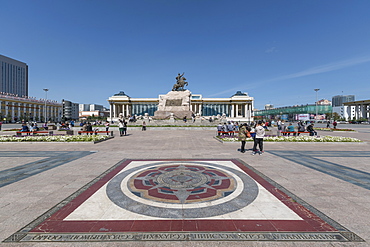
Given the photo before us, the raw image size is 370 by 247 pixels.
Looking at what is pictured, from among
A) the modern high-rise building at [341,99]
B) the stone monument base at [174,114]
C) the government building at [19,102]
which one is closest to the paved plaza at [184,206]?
the stone monument base at [174,114]

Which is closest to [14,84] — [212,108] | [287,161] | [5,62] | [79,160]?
[5,62]

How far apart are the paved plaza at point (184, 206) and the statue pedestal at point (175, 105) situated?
2724 centimetres

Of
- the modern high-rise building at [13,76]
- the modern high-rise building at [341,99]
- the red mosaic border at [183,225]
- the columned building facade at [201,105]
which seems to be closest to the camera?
the red mosaic border at [183,225]

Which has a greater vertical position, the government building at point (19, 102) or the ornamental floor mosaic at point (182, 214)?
the government building at point (19, 102)

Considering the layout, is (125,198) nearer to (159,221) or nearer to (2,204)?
(159,221)

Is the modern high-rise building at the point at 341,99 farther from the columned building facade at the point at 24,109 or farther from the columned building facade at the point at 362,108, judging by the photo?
the columned building facade at the point at 24,109

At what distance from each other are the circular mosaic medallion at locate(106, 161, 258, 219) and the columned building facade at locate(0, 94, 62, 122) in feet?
262

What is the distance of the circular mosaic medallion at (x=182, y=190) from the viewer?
379 centimetres

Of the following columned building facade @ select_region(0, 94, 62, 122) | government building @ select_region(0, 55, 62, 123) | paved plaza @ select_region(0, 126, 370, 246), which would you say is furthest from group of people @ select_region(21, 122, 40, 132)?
columned building facade @ select_region(0, 94, 62, 122)

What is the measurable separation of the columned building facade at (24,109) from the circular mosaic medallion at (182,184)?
80032 millimetres

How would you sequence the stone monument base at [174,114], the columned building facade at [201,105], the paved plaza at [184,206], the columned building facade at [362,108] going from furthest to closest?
Answer: the columned building facade at [201,105] → the columned building facade at [362,108] → the stone monument base at [174,114] → the paved plaza at [184,206]

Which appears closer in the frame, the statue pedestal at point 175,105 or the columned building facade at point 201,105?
the statue pedestal at point 175,105

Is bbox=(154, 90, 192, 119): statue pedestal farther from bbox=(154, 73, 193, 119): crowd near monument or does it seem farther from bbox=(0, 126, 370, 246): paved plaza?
bbox=(0, 126, 370, 246): paved plaza

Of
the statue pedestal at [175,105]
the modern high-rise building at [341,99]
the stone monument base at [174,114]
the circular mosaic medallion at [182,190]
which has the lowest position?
the circular mosaic medallion at [182,190]
